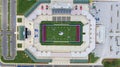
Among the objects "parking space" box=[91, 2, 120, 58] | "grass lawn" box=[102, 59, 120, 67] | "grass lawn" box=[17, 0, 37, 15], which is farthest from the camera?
"grass lawn" box=[102, 59, 120, 67]

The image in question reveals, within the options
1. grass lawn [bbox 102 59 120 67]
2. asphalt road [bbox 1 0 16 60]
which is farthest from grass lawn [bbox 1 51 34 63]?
grass lawn [bbox 102 59 120 67]

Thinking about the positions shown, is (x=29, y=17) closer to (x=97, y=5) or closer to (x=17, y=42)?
(x=17, y=42)

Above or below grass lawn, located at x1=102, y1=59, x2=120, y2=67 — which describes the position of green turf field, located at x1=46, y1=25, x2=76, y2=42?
above

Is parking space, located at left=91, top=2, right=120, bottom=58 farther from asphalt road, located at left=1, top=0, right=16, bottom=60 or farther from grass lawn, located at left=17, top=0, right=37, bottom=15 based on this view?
asphalt road, located at left=1, top=0, right=16, bottom=60

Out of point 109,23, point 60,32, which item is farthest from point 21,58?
point 109,23

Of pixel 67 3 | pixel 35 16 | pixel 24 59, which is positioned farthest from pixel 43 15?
pixel 24 59

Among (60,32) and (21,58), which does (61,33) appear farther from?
(21,58)

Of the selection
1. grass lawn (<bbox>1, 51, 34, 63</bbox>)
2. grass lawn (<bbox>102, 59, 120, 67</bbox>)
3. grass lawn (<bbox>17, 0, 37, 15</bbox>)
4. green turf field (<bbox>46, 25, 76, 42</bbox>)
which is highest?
grass lawn (<bbox>17, 0, 37, 15</bbox>)
